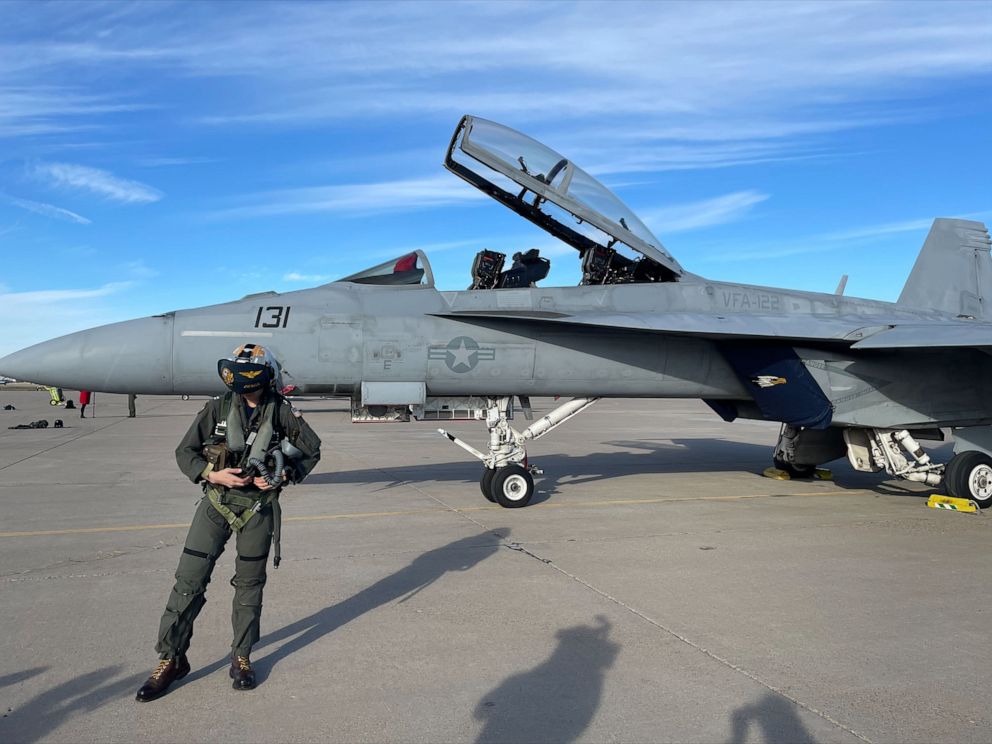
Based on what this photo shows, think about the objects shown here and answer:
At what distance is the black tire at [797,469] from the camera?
38.5 ft

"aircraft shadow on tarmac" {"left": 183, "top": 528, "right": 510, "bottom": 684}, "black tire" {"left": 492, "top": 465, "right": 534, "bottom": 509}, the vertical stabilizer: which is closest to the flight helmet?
"aircraft shadow on tarmac" {"left": 183, "top": 528, "right": 510, "bottom": 684}

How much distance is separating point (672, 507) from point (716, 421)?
17.4 meters

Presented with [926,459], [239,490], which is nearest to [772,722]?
[239,490]

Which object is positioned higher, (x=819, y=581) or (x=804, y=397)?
(x=804, y=397)

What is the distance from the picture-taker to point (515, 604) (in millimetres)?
5258

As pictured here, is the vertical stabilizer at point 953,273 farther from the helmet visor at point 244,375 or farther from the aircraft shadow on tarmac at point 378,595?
the helmet visor at point 244,375

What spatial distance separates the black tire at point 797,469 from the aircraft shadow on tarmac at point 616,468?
1.58 feet

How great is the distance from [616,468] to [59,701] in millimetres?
10213

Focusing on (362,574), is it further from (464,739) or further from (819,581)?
(819,581)

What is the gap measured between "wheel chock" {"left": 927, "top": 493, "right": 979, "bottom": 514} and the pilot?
26.9 feet

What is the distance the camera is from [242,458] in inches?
156

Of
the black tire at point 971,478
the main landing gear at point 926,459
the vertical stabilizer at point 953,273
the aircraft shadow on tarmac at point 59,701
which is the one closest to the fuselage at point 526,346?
the main landing gear at point 926,459

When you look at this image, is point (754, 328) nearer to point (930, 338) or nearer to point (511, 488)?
point (930, 338)

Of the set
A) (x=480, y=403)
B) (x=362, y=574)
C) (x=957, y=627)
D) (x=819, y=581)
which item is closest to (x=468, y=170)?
(x=480, y=403)
